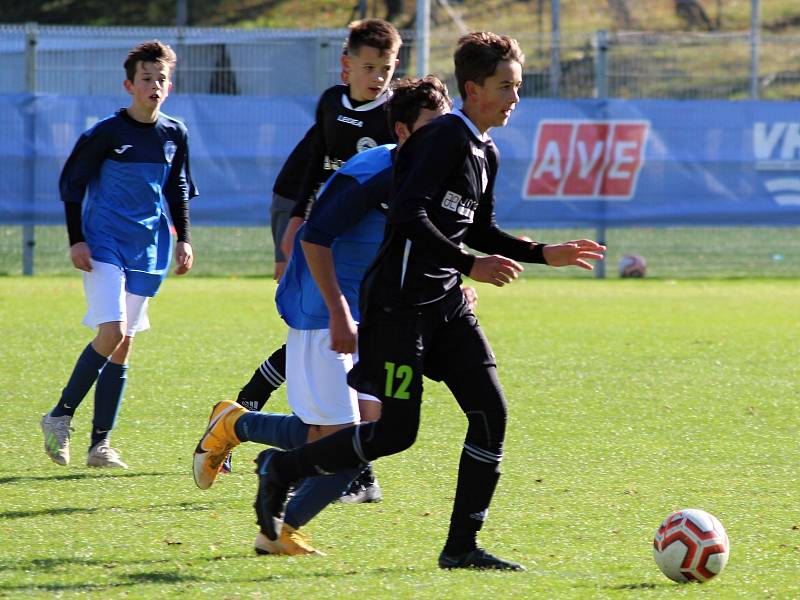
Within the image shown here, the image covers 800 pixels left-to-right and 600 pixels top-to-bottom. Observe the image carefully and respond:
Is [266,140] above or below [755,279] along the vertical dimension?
above

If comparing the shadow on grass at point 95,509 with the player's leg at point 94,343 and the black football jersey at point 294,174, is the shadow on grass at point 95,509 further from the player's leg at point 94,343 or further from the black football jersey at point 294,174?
the black football jersey at point 294,174

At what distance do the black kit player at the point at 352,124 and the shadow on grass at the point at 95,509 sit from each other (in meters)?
0.66

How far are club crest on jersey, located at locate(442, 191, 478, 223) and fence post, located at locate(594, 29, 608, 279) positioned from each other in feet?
38.0

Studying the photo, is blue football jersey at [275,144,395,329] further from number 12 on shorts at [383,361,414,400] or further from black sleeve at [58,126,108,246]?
black sleeve at [58,126,108,246]

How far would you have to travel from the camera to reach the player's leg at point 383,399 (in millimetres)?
4578

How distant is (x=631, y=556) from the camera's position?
4.93 meters

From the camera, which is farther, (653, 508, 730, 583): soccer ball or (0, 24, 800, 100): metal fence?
(0, 24, 800, 100): metal fence

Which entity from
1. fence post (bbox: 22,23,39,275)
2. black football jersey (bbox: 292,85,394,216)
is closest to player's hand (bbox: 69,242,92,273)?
black football jersey (bbox: 292,85,394,216)

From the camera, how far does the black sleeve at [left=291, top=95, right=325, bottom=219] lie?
6082mm

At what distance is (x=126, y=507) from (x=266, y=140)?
1034cm

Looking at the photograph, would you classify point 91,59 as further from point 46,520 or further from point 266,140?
point 46,520

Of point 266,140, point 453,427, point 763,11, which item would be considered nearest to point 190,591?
point 453,427

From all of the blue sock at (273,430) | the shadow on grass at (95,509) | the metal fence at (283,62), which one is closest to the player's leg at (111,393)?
the shadow on grass at (95,509)

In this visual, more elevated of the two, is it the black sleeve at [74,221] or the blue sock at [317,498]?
the black sleeve at [74,221]
